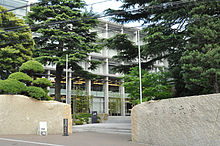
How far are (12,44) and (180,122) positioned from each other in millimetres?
14710

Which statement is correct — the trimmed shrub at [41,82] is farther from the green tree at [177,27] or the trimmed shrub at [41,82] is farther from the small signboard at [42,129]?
the green tree at [177,27]

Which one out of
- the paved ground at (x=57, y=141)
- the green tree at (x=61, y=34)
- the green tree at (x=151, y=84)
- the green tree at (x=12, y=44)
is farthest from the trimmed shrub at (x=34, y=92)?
the green tree at (x=151, y=84)

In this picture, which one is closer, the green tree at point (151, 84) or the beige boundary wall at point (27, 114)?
the beige boundary wall at point (27, 114)

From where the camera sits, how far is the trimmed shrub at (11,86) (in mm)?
12992

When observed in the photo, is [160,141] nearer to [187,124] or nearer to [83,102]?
[187,124]

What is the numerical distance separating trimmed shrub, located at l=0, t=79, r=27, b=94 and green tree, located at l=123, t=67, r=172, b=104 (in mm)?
10512

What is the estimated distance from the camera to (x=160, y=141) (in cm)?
892

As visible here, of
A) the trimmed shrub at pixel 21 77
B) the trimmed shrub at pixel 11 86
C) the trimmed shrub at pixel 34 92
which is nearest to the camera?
the trimmed shrub at pixel 11 86

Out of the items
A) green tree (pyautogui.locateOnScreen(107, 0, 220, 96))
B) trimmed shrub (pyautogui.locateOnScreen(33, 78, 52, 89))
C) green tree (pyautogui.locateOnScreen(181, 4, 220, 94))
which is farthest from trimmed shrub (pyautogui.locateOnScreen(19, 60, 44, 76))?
green tree (pyautogui.locateOnScreen(181, 4, 220, 94))

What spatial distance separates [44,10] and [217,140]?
66.2ft

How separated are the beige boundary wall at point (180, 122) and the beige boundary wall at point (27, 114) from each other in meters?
6.07

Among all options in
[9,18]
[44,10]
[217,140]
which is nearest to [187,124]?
[217,140]

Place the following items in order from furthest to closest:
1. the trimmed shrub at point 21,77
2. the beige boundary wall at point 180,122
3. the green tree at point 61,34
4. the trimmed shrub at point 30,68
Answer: the green tree at point 61,34, the trimmed shrub at point 30,68, the trimmed shrub at point 21,77, the beige boundary wall at point 180,122

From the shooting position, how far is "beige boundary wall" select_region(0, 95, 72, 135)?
43.3 ft
